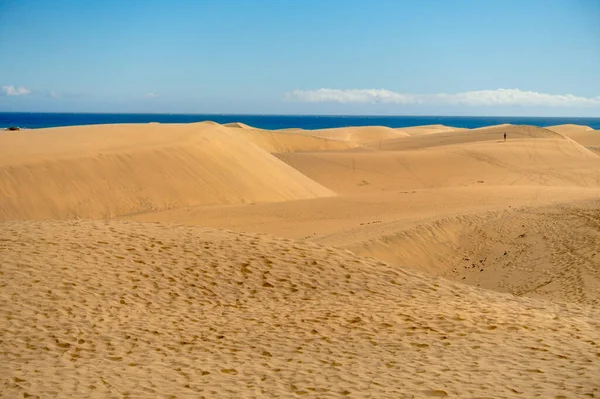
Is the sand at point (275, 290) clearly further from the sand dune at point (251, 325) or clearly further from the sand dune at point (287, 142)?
the sand dune at point (287, 142)

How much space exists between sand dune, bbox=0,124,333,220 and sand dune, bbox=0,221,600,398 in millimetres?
6937

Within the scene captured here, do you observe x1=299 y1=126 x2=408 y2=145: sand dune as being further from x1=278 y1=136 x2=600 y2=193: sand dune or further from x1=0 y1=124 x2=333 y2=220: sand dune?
x1=0 y1=124 x2=333 y2=220: sand dune

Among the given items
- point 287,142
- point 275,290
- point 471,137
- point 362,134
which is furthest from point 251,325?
point 362,134

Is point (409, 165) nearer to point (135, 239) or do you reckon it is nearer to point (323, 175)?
point (323, 175)

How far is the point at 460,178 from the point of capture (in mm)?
36781

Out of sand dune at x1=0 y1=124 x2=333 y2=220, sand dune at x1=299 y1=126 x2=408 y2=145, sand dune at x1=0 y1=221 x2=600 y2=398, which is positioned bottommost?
sand dune at x1=0 y1=221 x2=600 y2=398

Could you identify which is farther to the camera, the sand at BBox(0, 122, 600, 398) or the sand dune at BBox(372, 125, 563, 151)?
the sand dune at BBox(372, 125, 563, 151)

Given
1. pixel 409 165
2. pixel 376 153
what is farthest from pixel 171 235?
pixel 376 153

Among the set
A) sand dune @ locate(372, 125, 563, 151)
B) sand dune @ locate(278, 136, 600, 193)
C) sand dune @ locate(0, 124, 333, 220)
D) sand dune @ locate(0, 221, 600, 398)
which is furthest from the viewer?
sand dune @ locate(372, 125, 563, 151)

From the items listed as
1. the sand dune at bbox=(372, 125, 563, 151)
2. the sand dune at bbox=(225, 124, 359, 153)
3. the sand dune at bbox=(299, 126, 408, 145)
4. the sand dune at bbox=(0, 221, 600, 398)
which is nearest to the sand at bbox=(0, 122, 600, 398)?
the sand dune at bbox=(0, 221, 600, 398)

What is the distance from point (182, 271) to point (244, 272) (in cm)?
99

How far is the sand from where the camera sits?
22.0ft

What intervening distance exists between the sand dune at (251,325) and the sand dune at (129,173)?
6.94 meters

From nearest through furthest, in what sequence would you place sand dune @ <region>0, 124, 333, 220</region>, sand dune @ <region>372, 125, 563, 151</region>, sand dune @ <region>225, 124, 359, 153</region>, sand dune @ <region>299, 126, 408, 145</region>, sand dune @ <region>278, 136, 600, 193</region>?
sand dune @ <region>0, 124, 333, 220</region>
sand dune @ <region>278, 136, 600, 193</region>
sand dune @ <region>372, 125, 563, 151</region>
sand dune @ <region>225, 124, 359, 153</region>
sand dune @ <region>299, 126, 408, 145</region>
